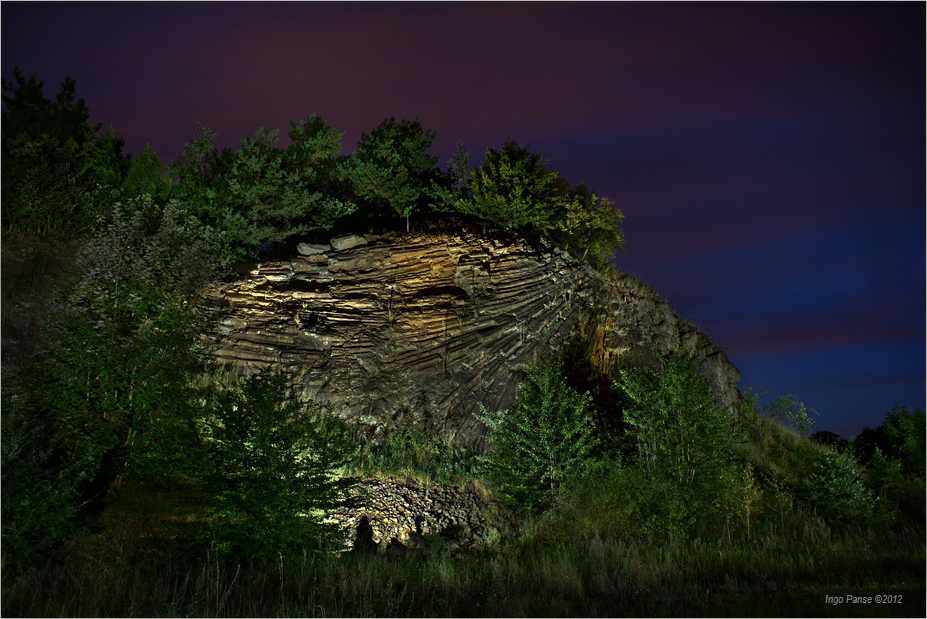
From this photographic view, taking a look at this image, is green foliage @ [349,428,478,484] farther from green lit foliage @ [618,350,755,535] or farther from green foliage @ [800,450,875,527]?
green foliage @ [800,450,875,527]

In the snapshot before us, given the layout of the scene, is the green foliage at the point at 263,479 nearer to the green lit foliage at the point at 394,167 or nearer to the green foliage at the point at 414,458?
the green foliage at the point at 414,458

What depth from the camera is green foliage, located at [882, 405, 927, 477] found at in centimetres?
2573

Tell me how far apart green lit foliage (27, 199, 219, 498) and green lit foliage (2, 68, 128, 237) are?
8616 millimetres

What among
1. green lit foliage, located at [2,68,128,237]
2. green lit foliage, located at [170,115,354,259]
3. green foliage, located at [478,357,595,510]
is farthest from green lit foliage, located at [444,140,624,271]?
green lit foliage, located at [2,68,128,237]

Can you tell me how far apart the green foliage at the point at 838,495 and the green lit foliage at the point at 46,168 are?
3109 cm

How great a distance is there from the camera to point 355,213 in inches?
1051

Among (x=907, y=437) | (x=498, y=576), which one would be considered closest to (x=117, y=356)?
(x=498, y=576)

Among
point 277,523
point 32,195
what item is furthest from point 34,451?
point 32,195

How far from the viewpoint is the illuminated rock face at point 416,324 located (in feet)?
62.8

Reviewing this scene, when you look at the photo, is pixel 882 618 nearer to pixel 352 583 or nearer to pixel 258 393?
pixel 352 583

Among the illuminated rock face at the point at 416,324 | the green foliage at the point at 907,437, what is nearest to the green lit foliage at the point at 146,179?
the illuminated rock face at the point at 416,324

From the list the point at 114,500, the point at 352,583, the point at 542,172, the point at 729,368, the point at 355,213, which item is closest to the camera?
the point at 352,583

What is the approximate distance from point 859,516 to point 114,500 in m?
24.0

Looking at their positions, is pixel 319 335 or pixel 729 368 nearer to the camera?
pixel 319 335
